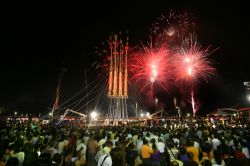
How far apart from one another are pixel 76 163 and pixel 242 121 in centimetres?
2749

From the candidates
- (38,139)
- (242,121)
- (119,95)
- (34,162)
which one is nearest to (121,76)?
(119,95)

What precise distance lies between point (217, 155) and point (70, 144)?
A: 675 centimetres

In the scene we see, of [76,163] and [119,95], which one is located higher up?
[119,95]

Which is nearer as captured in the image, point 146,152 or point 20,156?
point 20,156

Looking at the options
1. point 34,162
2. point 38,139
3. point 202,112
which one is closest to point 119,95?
point 202,112

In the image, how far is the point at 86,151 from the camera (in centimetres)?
852

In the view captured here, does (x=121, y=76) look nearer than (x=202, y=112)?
Yes

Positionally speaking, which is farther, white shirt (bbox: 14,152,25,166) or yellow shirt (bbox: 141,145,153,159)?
yellow shirt (bbox: 141,145,153,159)

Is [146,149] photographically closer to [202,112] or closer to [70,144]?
[70,144]

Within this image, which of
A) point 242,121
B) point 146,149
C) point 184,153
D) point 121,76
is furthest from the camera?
point 121,76

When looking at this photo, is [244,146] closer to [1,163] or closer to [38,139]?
[1,163]

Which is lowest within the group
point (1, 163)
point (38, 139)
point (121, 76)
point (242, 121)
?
point (1, 163)

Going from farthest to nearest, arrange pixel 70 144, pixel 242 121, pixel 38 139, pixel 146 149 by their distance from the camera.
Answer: pixel 242 121, pixel 38 139, pixel 70 144, pixel 146 149

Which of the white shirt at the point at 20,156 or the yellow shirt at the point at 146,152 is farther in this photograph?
the yellow shirt at the point at 146,152
